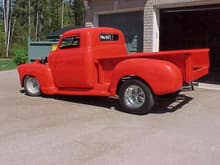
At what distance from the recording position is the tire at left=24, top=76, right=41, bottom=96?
36.4ft

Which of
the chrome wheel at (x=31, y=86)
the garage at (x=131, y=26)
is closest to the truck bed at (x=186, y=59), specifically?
the chrome wheel at (x=31, y=86)

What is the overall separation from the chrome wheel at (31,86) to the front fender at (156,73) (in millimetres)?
3340

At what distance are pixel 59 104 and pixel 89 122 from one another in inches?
88.7

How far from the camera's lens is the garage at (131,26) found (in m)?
14.0

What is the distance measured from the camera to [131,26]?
1431cm

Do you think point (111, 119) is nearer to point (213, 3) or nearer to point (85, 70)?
point (85, 70)

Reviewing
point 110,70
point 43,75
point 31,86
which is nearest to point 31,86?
point 31,86

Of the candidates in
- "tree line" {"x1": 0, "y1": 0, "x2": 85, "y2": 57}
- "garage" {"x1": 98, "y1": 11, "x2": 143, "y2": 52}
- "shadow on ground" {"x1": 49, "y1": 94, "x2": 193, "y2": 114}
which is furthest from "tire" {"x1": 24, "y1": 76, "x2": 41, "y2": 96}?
"tree line" {"x1": 0, "y1": 0, "x2": 85, "y2": 57}

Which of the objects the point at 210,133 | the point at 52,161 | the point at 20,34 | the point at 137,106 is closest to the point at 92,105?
the point at 137,106

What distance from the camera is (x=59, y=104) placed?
983 cm

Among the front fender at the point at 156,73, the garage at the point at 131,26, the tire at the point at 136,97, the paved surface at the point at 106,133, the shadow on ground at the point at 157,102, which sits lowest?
the paved surface at the point at 106,133

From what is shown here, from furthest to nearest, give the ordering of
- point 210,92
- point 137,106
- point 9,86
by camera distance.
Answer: point 9,86 < point 210,92 < point 137,106

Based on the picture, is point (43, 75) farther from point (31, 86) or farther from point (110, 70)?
point (110, 70)

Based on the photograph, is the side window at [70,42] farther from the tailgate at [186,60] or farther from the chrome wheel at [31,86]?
the tailgate at [186,60]
